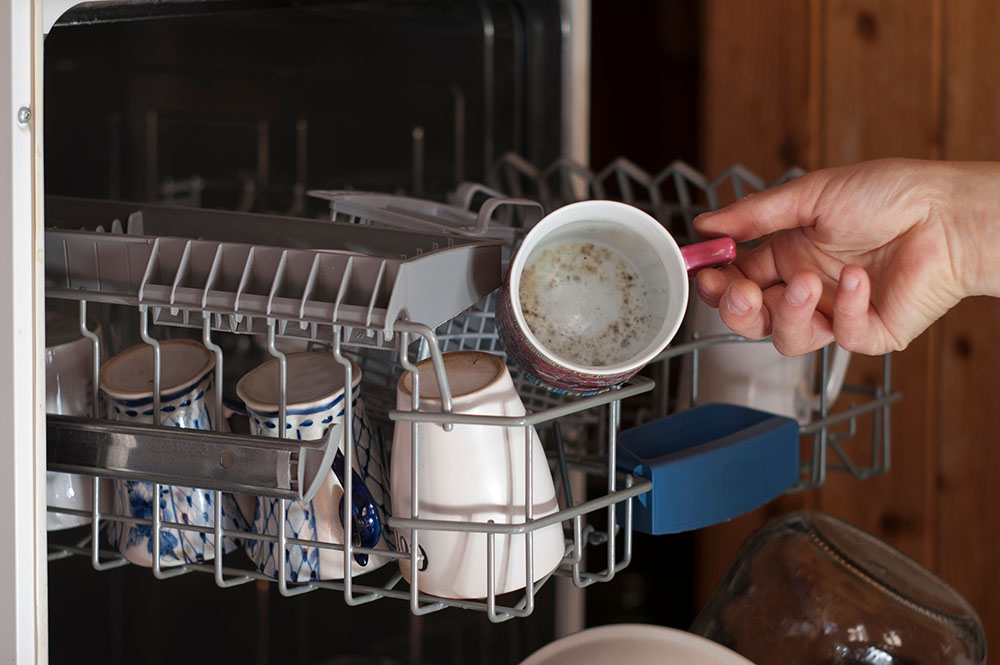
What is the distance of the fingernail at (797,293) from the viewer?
69 cm

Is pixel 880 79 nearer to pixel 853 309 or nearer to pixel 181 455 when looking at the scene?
pixel 853 309

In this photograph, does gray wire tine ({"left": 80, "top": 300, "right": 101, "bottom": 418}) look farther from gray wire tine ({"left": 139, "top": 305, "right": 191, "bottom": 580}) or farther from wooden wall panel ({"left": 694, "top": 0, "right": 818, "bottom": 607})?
wooden wall panel ({"left": 694, "top": 0, "right": 818, "bottom": 607})

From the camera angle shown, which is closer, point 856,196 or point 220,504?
point 220,504

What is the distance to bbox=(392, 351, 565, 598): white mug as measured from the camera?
0.59m

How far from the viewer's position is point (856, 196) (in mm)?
745

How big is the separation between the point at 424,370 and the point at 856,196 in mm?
342

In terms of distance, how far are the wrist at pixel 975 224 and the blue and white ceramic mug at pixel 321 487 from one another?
436 millimetres

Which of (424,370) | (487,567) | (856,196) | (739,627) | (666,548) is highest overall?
(856,196)

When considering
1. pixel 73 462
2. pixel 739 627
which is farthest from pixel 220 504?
pixel 739 627

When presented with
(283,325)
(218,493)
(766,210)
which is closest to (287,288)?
(283,325)

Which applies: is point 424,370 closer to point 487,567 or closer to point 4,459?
point 487,567

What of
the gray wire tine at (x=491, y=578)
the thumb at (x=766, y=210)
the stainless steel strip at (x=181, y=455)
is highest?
the thumb at (x=766, y=210)

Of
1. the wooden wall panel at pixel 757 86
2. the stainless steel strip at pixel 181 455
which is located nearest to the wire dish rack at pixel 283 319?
the stainless steel strip at pixel 181 455

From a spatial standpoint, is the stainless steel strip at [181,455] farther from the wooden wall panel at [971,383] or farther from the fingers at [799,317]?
the wooden wall panel at [971,383]
